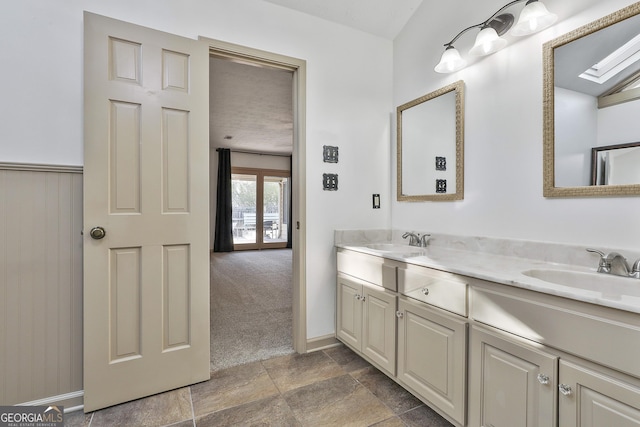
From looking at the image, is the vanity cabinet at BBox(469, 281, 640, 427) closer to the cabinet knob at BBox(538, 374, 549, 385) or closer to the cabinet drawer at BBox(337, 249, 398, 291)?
the cabinet knob at BBox(538, 374, 549, 385)

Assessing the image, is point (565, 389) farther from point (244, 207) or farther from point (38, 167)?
point (244, 207)

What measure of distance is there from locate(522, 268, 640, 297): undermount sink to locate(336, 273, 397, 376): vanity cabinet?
77 cm

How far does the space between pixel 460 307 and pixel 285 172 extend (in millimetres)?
7221

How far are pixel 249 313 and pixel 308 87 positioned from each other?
2.29 m

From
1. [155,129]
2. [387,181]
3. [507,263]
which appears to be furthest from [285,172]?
[507,263]

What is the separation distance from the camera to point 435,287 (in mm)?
1562

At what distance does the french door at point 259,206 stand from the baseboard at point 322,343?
5.78m

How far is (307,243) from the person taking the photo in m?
2.35

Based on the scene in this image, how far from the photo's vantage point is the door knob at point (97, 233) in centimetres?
165

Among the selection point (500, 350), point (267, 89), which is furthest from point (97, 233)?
point (267, 89)

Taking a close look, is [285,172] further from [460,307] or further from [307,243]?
[460,307]

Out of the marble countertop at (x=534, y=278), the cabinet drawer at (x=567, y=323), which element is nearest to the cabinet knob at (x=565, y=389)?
the cabinet drawer at (x=567, y=323)

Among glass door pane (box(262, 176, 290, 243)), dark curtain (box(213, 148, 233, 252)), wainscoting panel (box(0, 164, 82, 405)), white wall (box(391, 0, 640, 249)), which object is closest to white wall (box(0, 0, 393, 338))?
wainscoting panel (box(0, 164, 82, 405))

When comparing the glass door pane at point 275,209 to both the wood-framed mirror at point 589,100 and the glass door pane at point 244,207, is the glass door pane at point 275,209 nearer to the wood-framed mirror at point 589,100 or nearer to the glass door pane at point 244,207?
the glass door pane at point 244,207
